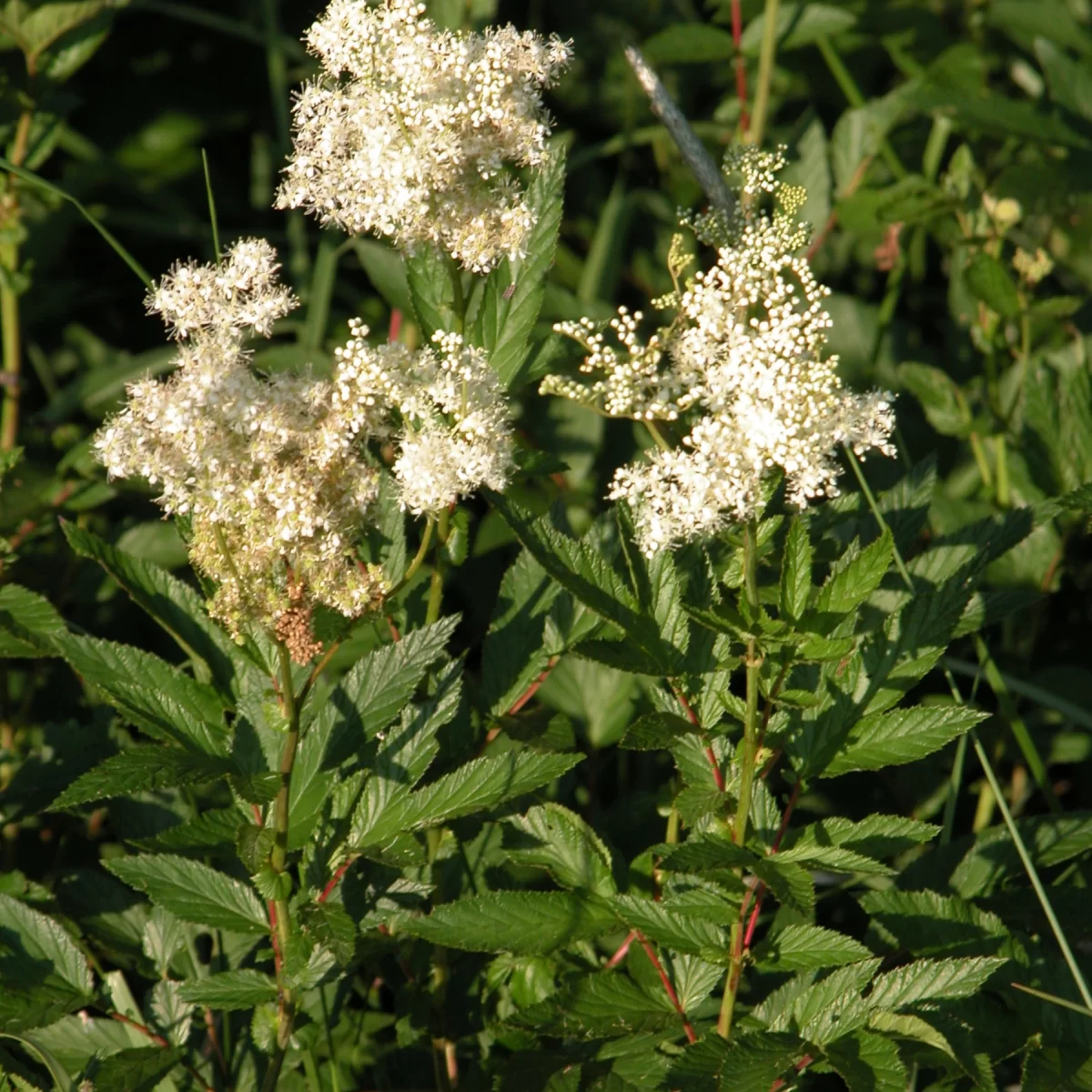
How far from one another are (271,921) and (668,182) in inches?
117

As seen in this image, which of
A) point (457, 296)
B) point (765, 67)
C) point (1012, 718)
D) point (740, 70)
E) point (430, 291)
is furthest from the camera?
point (740, 70)

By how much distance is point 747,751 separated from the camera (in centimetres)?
190

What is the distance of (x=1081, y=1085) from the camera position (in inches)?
77.8

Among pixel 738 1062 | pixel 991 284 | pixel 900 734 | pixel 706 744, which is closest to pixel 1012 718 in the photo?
pixel 900 734

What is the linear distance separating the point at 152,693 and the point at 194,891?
310 mm

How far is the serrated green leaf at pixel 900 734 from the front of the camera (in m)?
1.96

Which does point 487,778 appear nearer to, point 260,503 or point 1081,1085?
point 260,503

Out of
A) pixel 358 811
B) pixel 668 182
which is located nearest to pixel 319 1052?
pixel 358 811

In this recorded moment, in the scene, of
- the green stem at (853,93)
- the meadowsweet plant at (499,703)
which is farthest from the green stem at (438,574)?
the green stem at (853,93)

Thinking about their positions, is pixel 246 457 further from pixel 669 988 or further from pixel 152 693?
pixel 669 988

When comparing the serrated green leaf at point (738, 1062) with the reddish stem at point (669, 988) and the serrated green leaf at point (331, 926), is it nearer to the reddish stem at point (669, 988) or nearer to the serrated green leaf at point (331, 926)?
the reddish stem at point (669, 988)

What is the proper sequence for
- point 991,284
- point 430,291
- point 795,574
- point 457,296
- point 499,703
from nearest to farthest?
point 795,574 → point 457,296 → point 430,291 → point 499,703 → point 991,284

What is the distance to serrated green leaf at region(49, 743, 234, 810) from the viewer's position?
183 cm

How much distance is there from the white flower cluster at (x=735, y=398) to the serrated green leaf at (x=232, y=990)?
2.91 ft
